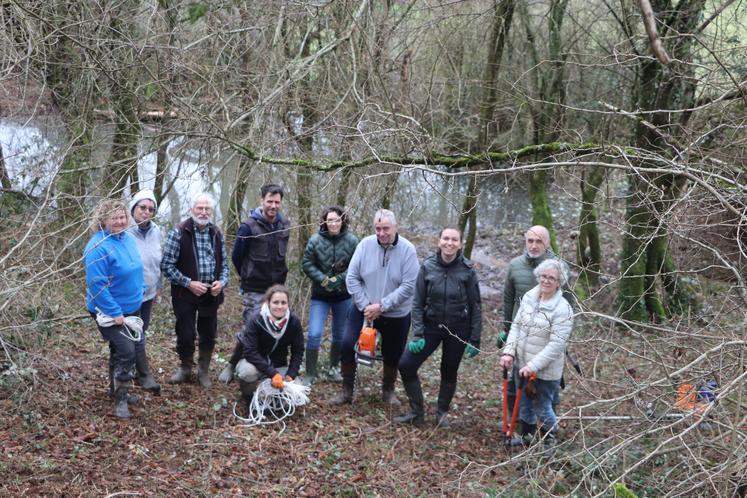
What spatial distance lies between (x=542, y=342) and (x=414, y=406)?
136 centimetres

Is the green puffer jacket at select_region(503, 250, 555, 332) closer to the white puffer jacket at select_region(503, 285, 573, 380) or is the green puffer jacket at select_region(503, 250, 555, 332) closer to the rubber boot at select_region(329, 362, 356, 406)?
the white puffer jacket at select_region(503, 285, 573, 380)

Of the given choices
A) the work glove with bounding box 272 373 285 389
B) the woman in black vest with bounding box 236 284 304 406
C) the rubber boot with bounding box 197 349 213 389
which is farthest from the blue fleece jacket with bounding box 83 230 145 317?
the work glove with bounding box 272 373 285 389

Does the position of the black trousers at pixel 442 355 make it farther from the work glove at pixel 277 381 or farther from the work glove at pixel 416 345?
the work glove at pixel 277 381

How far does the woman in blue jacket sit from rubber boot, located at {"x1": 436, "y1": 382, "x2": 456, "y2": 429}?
2571 millimetres

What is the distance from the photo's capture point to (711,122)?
307 inches

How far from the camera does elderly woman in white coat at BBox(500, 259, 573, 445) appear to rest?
217 inches

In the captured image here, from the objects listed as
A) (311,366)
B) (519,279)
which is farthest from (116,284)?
(519,279)

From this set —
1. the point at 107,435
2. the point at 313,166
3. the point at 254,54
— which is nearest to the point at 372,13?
the point at 254,54

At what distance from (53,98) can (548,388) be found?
20.8 feet

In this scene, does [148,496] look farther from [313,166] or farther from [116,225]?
[313,166]

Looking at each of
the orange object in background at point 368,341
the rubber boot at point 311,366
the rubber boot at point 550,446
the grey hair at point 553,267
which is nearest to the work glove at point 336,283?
the orange object in background at point 368,341

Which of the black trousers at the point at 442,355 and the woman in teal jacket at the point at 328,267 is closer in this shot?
the black trousers at the point at 442,355

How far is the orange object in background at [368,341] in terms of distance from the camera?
20.7 ft

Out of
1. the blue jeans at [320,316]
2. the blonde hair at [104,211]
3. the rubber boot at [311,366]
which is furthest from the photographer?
the rubber boot at [311,366]
